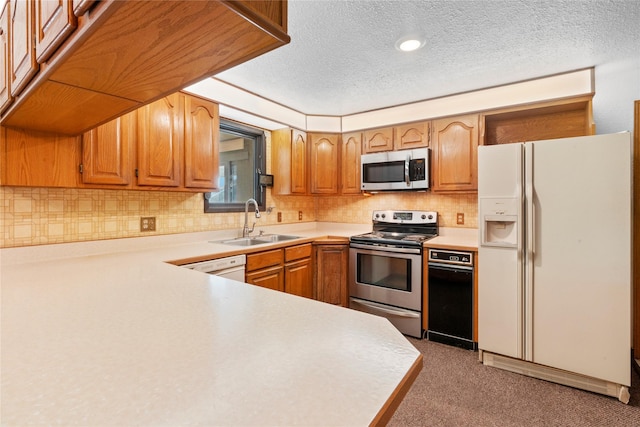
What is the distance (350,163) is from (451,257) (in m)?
1.57

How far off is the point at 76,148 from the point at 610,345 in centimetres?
345

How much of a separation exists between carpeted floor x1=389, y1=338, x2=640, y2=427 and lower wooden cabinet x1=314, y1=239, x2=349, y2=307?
3.70ft

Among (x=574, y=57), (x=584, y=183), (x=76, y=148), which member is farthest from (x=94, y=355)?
(x=574, y=57)

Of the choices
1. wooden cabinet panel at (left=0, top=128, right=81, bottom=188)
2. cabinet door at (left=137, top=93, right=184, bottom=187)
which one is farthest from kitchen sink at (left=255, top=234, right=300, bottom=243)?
wooden cabinet panel at (left=0, top=128, right=81, bottom=188)

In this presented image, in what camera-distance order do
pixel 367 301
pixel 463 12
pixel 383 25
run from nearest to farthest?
pixel 463 12
pixel 383 25
pixel 367 301

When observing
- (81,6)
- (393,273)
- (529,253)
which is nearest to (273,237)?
(393,273)

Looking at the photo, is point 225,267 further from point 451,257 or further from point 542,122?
point 542,122

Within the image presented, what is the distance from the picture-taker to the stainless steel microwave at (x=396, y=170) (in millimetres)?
3014

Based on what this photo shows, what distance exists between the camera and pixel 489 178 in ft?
7.37

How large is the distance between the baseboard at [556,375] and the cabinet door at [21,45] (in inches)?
118

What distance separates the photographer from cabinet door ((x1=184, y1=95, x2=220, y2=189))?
2318 millimetres

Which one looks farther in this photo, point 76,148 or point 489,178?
point 489,178

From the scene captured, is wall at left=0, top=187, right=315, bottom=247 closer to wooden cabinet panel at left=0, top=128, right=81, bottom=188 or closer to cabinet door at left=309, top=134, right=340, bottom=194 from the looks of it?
wooden cabinet panel at left=0, top=128, right=81, bottom=188

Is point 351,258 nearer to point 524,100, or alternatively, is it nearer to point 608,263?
point 608,263
